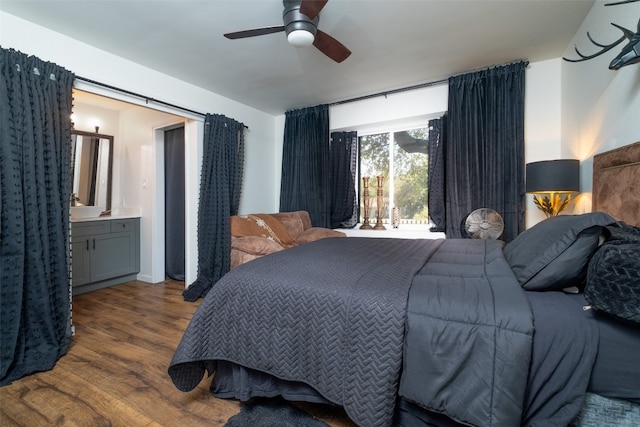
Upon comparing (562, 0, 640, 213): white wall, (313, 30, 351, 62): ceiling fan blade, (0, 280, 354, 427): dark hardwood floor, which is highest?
A: (313, 30, 351, 62): ceiling fan blade

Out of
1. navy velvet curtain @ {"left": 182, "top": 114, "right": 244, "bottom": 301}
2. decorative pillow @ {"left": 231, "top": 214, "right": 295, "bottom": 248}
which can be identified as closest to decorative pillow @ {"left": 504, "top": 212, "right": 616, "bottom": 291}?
decorative pillow @ {"left": 231, "top": 214, "right": 295, "bottom": 248}

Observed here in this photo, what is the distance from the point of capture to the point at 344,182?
3953mm

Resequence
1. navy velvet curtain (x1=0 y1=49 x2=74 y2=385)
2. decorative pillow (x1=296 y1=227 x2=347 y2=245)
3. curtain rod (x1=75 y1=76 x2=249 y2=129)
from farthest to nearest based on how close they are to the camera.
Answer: decorative pillow (x1=296 y1=227 x2=347 y2=245) → curtain rod (x1=75 y1=76 x2=249 y2=129) → navy velvet curtain (x1=0 y1=49 x2=74 y2=385)

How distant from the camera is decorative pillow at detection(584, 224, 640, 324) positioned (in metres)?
0.85

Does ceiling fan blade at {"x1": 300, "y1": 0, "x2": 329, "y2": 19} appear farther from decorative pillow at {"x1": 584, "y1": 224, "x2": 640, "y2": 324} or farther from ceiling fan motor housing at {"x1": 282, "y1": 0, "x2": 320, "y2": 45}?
decorative pillow at {"x1": 584, "y1": 224, "x2": 640, "y2": 324}

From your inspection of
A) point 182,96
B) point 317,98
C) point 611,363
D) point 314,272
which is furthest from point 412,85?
point 611,363

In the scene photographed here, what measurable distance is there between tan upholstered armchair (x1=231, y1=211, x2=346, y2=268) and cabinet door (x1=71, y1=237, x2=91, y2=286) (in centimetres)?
168

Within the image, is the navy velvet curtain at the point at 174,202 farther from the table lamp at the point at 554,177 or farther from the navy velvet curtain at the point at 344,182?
the table lamp at the point at 554,177

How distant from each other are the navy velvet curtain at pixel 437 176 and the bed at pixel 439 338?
175cm

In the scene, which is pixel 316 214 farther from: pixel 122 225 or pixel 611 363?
pixel 611 363

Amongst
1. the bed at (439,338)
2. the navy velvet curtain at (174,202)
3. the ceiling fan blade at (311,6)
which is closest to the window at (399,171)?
the bed at (439,338)

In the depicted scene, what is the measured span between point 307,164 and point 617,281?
3.51 m

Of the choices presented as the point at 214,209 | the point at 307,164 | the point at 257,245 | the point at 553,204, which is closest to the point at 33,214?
the point at 214,209

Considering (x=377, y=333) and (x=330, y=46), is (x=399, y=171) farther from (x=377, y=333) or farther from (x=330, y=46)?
(x=377, y=333)
